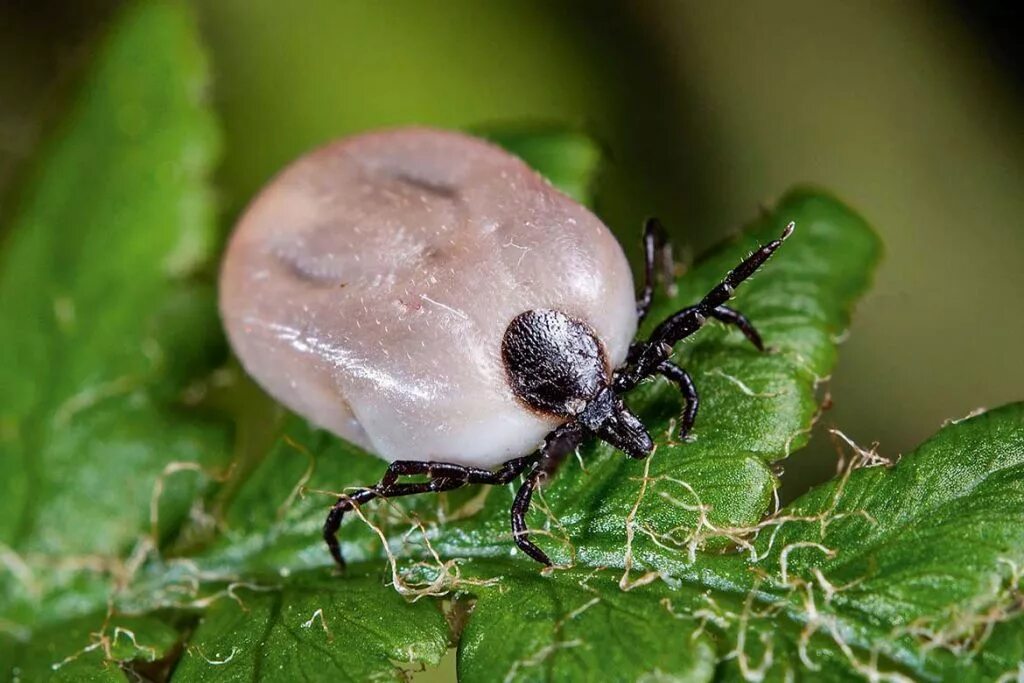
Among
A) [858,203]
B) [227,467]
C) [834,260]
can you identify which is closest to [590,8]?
[858,203]

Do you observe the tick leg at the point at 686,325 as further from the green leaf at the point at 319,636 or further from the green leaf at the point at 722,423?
the green leaf at the point at 319,636

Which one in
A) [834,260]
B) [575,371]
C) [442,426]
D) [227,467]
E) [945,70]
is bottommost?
[227,467]

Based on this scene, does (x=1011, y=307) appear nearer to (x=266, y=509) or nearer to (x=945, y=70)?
(x=945, y=70)

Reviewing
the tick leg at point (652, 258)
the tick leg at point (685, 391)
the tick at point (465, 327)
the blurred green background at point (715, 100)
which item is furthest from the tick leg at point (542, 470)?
the blurred green background at point (715, 100)

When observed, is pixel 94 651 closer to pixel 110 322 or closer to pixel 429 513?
pixel 429 513

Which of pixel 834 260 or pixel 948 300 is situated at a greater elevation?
pixel 834 260

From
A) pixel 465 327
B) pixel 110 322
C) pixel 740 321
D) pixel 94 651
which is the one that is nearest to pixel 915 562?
pixel 740 321

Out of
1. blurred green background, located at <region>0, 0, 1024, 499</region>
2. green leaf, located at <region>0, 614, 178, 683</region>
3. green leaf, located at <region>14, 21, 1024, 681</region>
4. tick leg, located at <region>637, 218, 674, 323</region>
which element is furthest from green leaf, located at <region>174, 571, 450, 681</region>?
blurred green background, located at <region>0, 0, 1024, 499</region>

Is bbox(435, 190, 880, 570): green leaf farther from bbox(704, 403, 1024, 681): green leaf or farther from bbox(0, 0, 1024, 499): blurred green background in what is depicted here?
bbox(0, 0, 1024, 499): blurred green background
